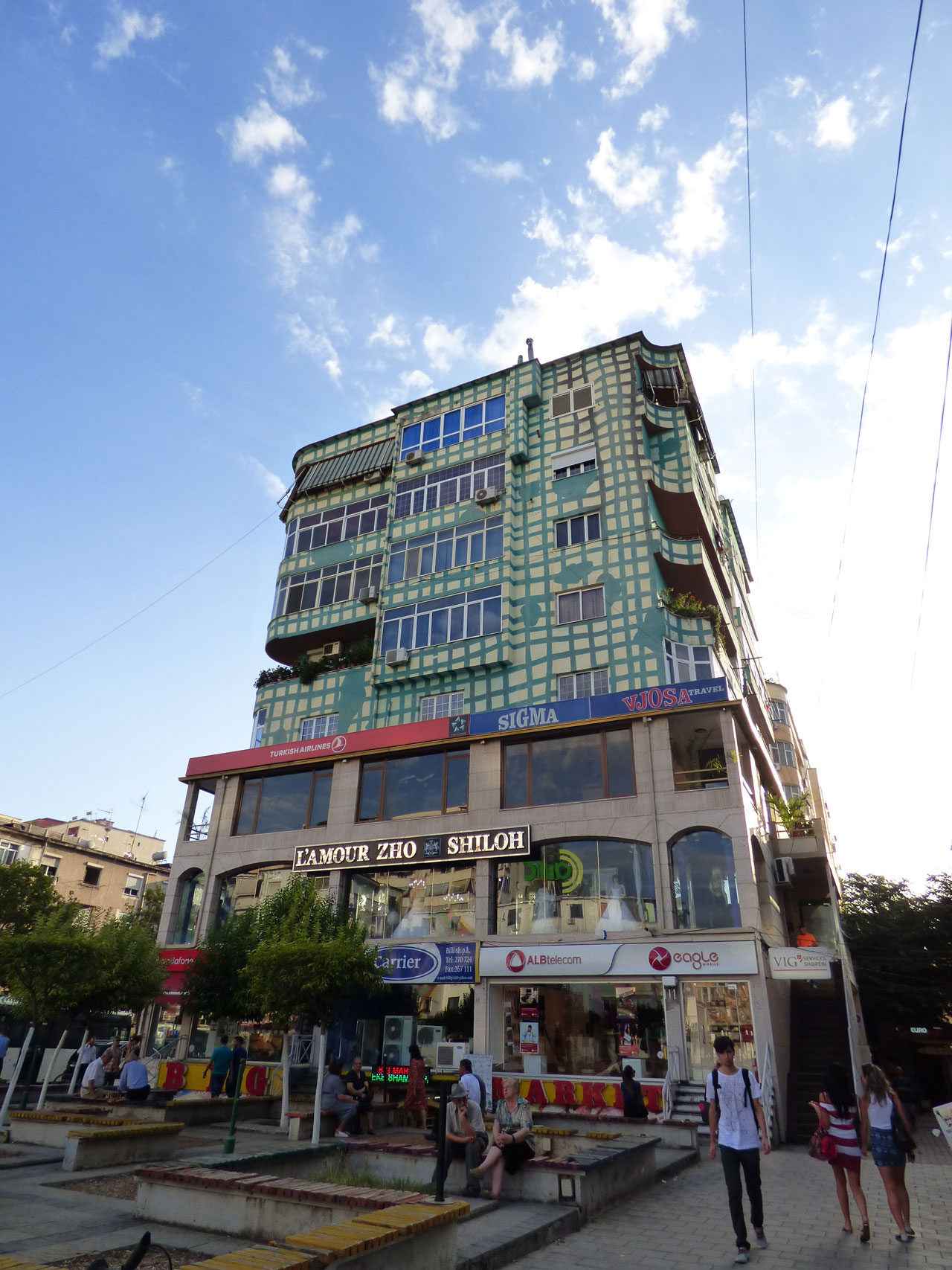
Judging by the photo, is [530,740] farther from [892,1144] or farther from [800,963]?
[892,1144]

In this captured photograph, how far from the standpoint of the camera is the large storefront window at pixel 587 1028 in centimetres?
1978

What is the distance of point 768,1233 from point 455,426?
3000cm

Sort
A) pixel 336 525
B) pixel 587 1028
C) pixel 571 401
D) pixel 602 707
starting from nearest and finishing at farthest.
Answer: pixel 587 1028 → pixel 602 707 → pixel 571 401 → pixel 336 525

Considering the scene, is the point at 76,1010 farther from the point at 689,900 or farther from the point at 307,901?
the point at 689,900

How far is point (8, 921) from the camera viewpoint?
40438 millimetres

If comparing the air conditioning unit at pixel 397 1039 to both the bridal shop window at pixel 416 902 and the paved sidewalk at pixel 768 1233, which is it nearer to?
the bridal shop window at pixel 416 902

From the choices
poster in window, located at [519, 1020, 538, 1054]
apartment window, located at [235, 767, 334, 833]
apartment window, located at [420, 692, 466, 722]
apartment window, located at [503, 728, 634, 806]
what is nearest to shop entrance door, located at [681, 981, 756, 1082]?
poster in window, located at [519, 1020, 538, 1054]

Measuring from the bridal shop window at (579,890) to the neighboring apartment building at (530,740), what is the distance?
0.07 m

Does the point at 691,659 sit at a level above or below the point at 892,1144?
above

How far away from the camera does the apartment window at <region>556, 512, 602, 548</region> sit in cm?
2891

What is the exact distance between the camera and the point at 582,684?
26406mm

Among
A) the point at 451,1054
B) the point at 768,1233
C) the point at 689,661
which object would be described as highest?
the point at 689,661

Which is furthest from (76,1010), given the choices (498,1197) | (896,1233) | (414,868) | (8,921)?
(8,921)

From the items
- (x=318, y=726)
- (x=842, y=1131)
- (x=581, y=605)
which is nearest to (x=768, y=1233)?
(x=842, y=1131)
